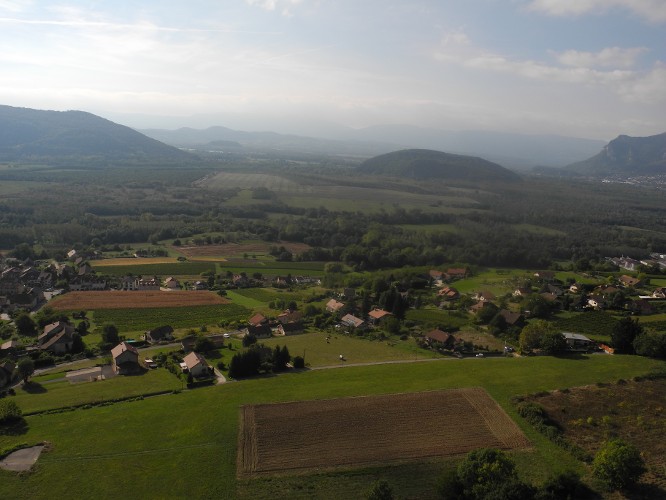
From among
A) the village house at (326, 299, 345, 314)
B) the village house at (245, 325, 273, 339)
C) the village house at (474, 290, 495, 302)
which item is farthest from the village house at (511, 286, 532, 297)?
the village house at (245, 325, 273, 339)

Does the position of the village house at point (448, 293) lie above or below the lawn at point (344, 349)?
above

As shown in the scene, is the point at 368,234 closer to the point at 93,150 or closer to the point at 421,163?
the point at 421,163

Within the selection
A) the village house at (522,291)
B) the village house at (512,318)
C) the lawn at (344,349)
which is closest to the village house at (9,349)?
the lawn at (344,349)

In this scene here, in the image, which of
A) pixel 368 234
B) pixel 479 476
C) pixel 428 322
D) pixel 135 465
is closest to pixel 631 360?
pixel 428 322

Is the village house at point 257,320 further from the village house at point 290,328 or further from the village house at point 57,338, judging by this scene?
the village house at point 57,338

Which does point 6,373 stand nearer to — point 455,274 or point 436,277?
point 436,277

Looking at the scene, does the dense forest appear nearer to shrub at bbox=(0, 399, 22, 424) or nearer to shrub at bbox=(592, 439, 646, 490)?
shrub at bbox=(592, 439, 646, 490)
